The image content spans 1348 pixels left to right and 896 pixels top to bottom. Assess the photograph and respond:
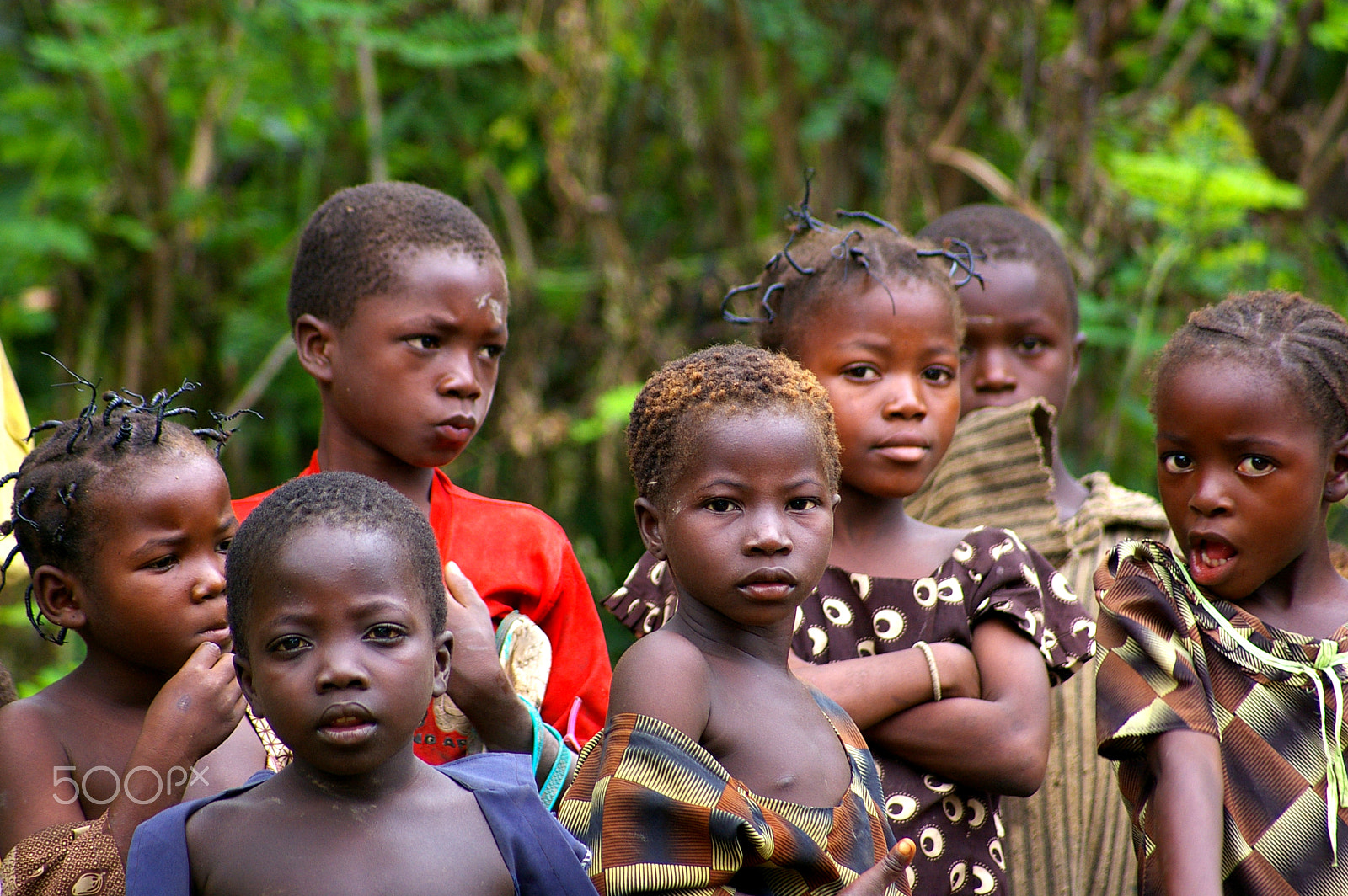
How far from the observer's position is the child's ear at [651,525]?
2316 mm

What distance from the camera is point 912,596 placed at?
2.65m

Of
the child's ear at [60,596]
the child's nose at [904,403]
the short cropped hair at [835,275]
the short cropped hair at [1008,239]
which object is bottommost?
the child's ear at [60,596]

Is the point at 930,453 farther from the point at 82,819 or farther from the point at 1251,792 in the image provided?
the point at 82,819

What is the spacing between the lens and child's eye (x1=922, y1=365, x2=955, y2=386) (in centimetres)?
289

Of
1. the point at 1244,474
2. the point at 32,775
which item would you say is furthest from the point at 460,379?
the point at 1244,474

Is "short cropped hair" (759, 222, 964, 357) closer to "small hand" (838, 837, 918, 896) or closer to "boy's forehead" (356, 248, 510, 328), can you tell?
"boy's forehead" (356, 248, 510, 328)

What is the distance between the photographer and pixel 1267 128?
585 cm

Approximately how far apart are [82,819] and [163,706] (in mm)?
212

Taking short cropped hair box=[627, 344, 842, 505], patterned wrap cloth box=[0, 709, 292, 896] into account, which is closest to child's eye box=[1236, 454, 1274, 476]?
short cropped hair box=[627, 344, 842, 505]

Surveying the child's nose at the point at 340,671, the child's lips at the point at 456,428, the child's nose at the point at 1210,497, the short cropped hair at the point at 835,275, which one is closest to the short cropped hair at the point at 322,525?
the child's nose at the point at 340,671

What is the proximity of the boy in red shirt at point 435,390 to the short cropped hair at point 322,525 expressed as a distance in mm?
576

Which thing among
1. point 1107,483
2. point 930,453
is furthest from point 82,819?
point 1107,483

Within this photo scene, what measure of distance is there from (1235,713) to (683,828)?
117 centimetres

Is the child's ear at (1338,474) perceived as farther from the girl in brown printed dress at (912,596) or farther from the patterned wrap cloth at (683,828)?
the patterned wrap cloth at (683,828)
